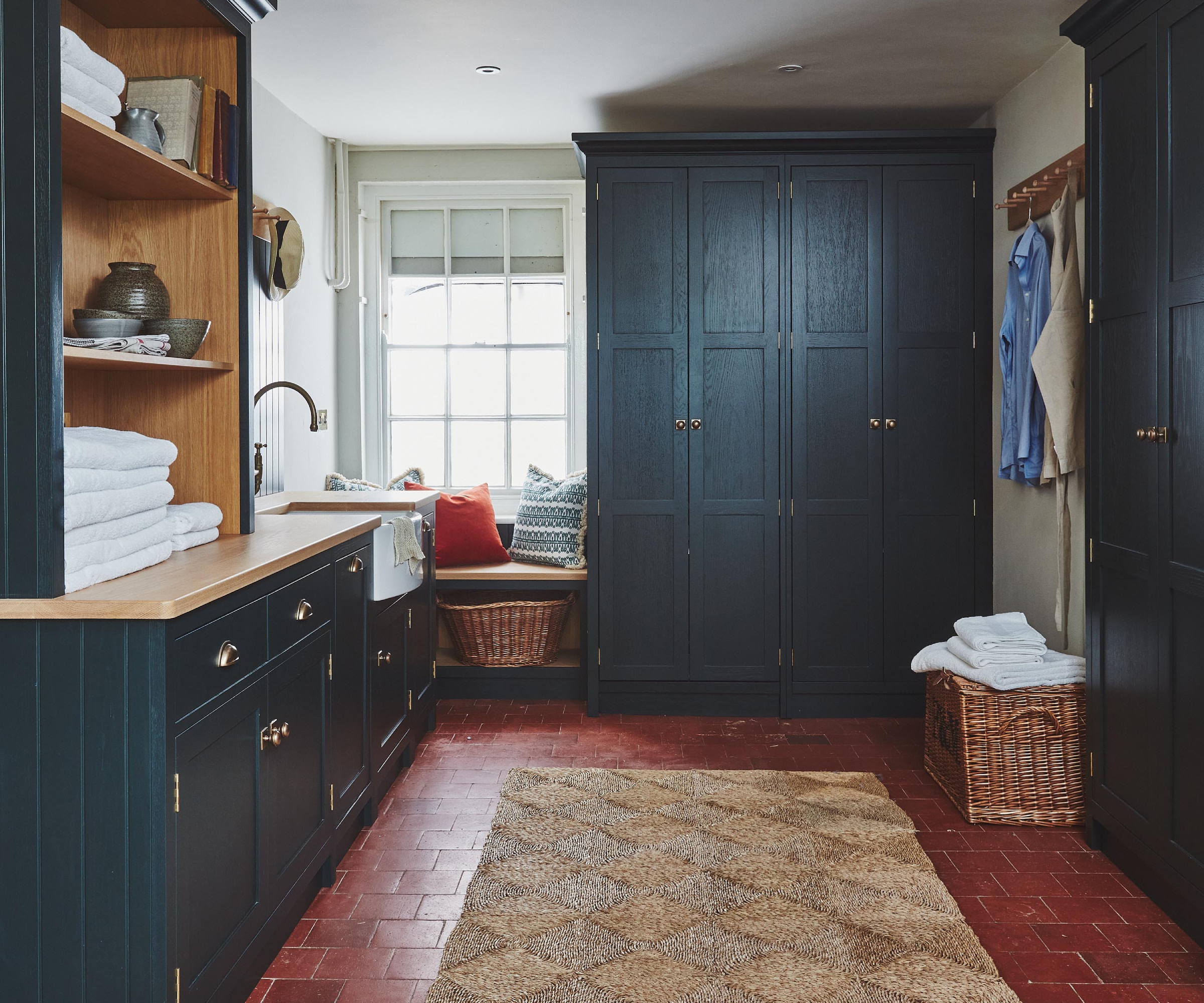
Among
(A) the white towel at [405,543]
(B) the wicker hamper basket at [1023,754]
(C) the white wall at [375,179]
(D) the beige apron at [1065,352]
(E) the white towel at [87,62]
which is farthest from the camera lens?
(C) the white wall at [375,179]

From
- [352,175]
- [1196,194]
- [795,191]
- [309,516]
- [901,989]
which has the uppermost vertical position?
[352,175]

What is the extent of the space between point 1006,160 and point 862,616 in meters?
1.93

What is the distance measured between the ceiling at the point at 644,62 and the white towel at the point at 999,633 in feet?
6.54

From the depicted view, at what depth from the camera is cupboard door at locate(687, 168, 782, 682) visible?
13.3 ft

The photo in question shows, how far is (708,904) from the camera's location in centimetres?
244

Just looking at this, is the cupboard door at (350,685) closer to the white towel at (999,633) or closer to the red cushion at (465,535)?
the red cushion at (465,535)

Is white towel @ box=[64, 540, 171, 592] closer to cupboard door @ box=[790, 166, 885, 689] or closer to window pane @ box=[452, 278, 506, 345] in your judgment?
cupboard door @ box=[790, 166, 885, 689]

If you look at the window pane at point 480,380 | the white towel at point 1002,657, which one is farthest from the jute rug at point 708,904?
the window pane at point 480,380

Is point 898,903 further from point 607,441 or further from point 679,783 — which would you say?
point 607,441

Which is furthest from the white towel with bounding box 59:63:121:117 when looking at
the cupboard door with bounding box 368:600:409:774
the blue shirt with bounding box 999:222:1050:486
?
the blue shirt with bounding box 999:222:1050:486

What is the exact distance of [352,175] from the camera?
491cm

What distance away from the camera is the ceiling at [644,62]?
3201mm

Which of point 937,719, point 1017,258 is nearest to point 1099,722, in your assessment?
point 937,719

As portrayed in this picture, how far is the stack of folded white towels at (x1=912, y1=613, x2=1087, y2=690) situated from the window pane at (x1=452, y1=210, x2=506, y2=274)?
118 inches
